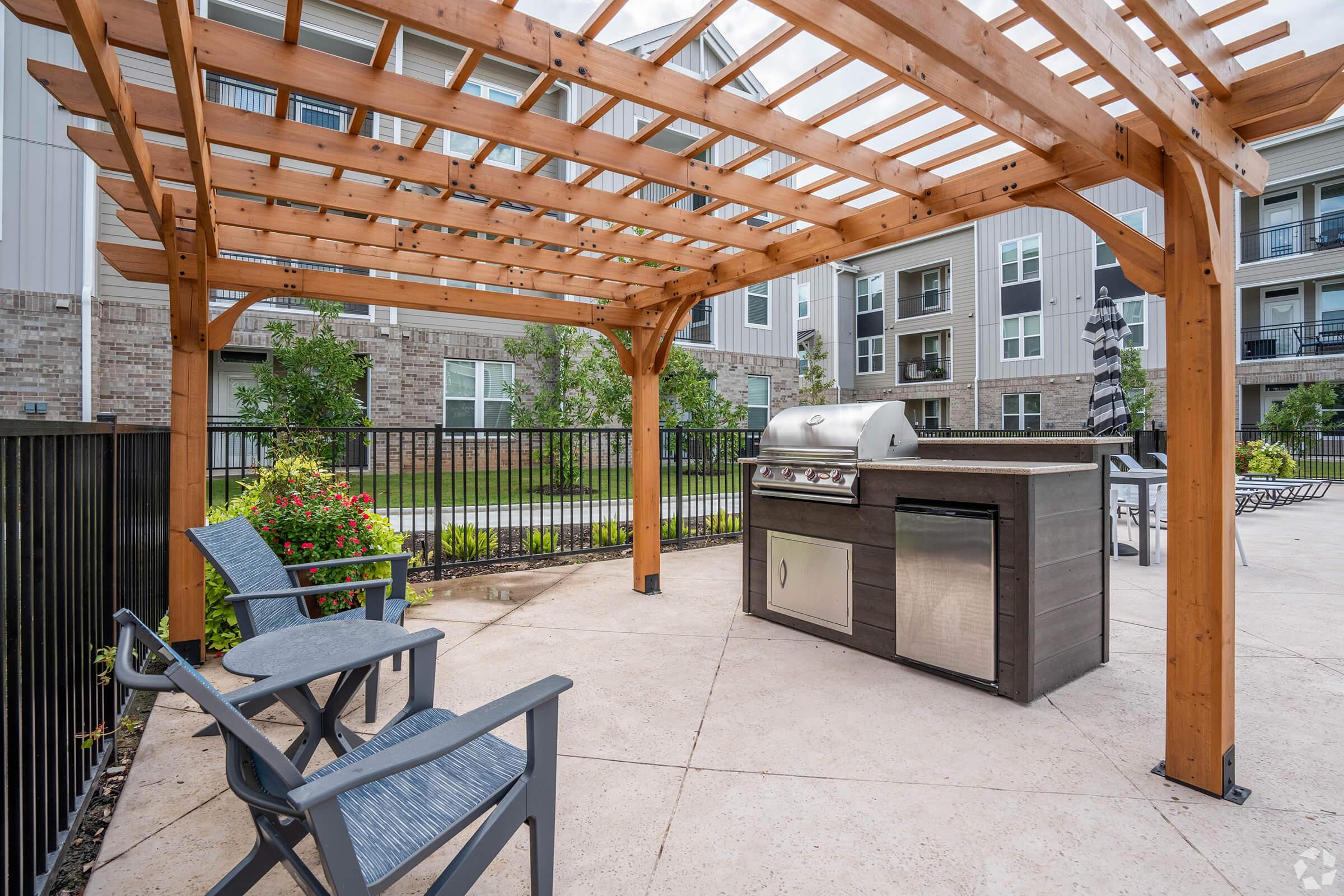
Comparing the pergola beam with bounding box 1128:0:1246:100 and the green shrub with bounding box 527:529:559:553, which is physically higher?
the pergola beam with bounding box 1128:0:1246:100

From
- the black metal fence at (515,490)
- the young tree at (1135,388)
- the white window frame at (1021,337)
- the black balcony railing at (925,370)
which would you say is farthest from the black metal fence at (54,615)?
the black balcony railing at (925,370)

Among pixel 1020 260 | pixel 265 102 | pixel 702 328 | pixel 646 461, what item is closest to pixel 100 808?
pixel 646 461

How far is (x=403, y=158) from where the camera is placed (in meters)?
2.85

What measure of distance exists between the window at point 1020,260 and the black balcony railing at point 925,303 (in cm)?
175

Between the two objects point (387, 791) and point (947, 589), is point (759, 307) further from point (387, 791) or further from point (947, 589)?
point (387, 791)

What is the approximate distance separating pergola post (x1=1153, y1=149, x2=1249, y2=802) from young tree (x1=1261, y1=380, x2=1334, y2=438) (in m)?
15.8

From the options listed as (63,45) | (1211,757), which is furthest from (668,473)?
(63,45)

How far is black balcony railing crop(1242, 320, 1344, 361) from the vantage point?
614 inches

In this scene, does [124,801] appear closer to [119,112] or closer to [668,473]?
[119,112]

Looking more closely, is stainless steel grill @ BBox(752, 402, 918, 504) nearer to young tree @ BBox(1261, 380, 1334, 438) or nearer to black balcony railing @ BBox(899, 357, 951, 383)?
young tree @ BBox(1261, 380, 1334, 438)

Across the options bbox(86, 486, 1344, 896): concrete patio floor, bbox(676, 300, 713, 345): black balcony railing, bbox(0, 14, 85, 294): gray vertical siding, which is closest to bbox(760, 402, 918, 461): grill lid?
bbox(86, 486, 1344, 896): concrete patio floor

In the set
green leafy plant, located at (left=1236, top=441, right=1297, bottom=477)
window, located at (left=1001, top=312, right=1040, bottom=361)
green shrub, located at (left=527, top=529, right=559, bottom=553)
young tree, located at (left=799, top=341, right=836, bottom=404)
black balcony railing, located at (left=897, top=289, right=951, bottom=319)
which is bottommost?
green shrub, located at (left=527, top=529, right=559, bottom=553)

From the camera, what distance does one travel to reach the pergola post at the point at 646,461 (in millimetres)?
5312

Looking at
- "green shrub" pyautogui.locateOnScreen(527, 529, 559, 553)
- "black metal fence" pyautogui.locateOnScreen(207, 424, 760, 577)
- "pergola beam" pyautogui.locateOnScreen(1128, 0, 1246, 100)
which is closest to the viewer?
"pergola beam" pyautogui.locateOnScreen(1128, 0, 1246, 100)
